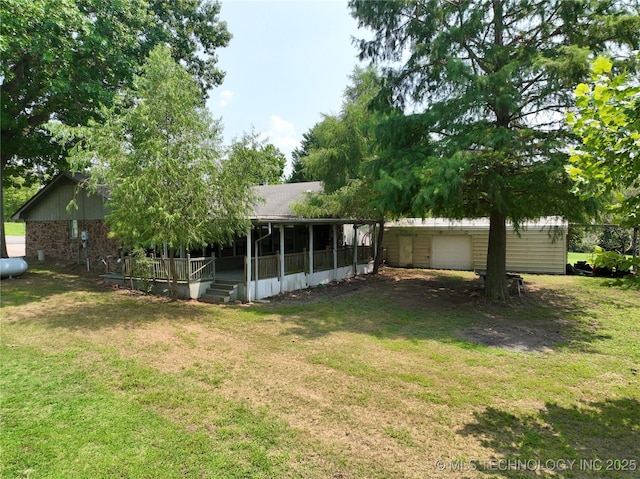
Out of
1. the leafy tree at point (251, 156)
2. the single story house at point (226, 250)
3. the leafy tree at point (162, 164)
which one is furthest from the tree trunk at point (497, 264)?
the leafy tree at point (162, 164)

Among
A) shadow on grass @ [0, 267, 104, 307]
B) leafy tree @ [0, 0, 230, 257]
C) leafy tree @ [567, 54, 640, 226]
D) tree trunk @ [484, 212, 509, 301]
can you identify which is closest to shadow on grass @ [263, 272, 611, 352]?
tree trunk @ [484, 212, 509, 301]

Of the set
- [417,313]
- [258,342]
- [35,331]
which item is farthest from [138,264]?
[417,313]

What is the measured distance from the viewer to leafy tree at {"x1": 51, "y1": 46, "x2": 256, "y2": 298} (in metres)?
8.18

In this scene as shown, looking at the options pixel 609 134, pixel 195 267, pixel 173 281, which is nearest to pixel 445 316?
pixel 609 134

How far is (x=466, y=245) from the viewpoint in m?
18.4

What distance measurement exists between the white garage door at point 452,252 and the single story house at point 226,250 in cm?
364

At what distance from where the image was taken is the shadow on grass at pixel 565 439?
326 cm

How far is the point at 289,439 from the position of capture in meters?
3.64

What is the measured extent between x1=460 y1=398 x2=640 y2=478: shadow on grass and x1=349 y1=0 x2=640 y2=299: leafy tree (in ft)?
15.7

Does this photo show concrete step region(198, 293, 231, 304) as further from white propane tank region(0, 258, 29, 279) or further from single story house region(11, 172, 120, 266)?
white propane tank region(0, 258, 29, 279)

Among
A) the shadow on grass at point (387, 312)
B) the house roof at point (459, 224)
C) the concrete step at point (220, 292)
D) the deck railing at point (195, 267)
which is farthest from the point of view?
the house roof at point (459, 224)

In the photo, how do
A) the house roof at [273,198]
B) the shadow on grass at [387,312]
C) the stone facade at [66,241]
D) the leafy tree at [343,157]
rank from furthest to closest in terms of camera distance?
1. the stone facade at [66,241]
2. the house roof at [273,198]
3. the leafy tree at [343,157]
4. the shadow on grass at [387,312]

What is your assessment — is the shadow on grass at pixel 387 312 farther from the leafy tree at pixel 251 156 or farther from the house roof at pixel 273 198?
the leafy tree at pixel 251 156

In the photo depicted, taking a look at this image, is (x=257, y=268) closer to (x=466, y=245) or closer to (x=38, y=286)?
(x=38, y=286)
